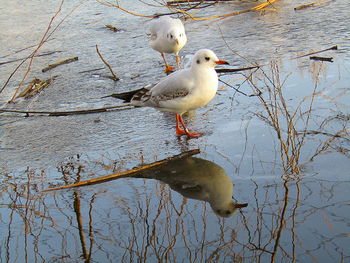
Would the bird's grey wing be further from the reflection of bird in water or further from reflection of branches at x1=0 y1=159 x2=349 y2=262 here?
reflection of branches at x1=0 y1=159 x2=349 y2=262

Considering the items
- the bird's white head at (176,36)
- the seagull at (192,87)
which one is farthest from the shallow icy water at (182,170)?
the bird's white head at (176,36)

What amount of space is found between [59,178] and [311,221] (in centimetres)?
200

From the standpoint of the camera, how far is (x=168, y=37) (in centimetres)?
709

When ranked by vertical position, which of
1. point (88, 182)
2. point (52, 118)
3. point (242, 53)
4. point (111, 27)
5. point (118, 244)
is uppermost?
point (111, 27)

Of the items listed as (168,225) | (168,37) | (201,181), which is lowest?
(168,225)

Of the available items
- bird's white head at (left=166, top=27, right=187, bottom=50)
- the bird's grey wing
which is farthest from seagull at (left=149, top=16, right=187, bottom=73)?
the bird's grey wing

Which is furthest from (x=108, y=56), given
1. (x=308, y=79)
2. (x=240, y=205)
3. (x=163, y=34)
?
(x=240, y=205)

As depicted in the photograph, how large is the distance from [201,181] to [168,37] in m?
3.37

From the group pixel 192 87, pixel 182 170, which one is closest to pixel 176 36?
pixel 192 87

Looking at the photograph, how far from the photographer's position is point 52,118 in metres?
5.99

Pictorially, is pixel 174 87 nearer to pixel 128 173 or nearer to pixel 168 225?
pixel 128 173

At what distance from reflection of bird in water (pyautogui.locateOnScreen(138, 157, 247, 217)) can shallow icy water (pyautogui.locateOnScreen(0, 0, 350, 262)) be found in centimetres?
2

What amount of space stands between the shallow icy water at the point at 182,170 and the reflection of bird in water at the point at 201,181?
0.05ft

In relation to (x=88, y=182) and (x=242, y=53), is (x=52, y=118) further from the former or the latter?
(x=242, y=53)
